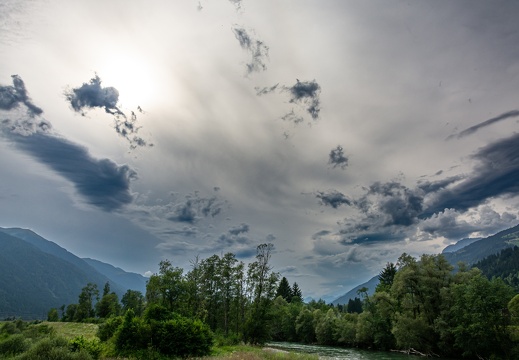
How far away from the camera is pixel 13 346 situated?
2784cm

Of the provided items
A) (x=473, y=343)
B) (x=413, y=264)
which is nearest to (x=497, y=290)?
(x=473, y=343)

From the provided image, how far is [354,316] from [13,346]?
89.1m

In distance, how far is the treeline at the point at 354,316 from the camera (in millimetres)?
33906

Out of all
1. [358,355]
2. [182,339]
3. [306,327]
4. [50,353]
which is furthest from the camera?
[306,327]

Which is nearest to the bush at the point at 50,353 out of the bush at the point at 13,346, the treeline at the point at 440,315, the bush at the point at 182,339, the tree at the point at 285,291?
the bush at the point at 13,346

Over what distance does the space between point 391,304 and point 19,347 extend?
230 ft

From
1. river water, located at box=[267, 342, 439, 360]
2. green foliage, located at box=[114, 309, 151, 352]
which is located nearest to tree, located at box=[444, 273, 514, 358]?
river water, located at box=[267, 342, 439, 360]

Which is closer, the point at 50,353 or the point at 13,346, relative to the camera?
the point at 50,353

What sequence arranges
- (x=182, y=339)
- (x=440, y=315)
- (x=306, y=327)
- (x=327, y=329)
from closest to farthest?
1. (x=182, y=339)
2. (x=440, y=315)
3. (x=327, y=329)
4. (x=306, y=327)

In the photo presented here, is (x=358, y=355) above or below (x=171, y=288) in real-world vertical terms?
below

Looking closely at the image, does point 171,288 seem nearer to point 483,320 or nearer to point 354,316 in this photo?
point 483,320

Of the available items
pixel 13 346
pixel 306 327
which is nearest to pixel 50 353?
pixel 13 346

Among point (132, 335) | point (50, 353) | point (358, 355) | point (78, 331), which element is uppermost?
point (132, 335)

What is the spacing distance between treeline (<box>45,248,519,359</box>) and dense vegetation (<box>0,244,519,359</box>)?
0.12 meters
